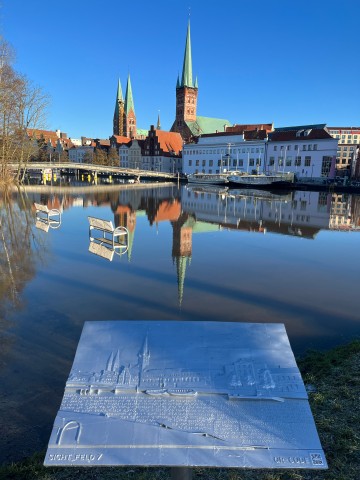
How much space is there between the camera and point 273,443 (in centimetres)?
224

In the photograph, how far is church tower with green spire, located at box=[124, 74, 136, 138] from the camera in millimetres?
136375

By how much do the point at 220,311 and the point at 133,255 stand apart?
5534 millimetres

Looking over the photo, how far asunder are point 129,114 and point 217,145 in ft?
188

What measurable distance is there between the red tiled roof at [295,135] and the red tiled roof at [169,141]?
123 ft

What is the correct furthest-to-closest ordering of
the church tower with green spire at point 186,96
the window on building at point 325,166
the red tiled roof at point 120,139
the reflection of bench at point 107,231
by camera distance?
1. the red tiled roof at point 120,139
2. the church tower with green spire at point 186,96
3. the window on building at point 325,166
4. the reflection of bench at point 107,231

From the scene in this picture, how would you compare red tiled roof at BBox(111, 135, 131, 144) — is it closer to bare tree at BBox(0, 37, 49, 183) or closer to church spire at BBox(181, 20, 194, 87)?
church spire at BBox(181, 20, 194, 87)

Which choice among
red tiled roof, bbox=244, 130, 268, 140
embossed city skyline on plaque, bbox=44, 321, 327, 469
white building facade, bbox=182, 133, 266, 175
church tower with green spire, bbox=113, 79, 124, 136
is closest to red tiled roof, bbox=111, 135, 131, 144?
church tower with green spire, bbox=113, 79, 124, 136

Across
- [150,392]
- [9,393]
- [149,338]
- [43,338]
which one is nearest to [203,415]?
[150,392]

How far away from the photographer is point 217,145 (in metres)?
92.8

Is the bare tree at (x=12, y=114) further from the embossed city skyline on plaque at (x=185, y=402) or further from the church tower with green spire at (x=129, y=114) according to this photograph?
the church tower with green spire at (x=129, y=114)

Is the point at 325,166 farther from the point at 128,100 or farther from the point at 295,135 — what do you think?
the point at 128,100

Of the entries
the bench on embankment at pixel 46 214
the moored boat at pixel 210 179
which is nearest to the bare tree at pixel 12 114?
the bench on embankment at pixel 46 214

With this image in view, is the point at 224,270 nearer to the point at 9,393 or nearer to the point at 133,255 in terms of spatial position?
the point at 133,255

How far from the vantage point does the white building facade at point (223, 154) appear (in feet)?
280
